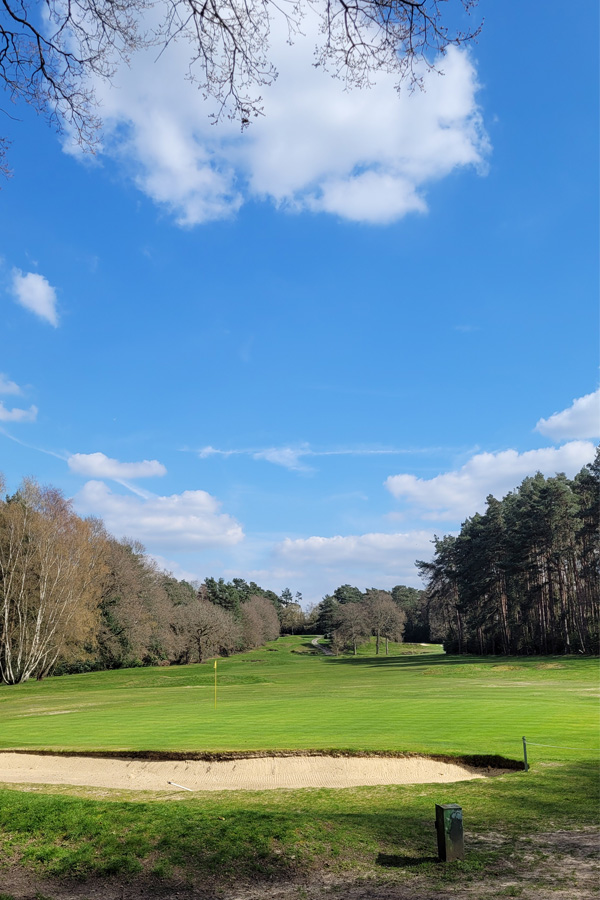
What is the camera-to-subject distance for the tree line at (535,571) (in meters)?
61.1

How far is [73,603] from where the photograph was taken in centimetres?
5072

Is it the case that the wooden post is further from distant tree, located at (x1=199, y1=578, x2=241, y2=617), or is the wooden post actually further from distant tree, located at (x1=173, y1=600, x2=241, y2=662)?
distant tree, located at (x1=199, y1=578, x2=241, y2=617)

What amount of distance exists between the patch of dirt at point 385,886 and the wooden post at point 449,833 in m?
0.17

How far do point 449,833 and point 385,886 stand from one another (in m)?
1.11

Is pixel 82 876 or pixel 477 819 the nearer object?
pixel 82 876

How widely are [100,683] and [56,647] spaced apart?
5465 millimetres

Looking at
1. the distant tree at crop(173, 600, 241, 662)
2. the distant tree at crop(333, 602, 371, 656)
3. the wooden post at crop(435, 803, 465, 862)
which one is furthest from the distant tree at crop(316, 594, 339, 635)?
the wooden post at crop(435, 803, 465, 862)

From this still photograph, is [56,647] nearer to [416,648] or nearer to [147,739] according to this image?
[147,739]

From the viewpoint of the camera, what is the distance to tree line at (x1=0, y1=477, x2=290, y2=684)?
50.0m

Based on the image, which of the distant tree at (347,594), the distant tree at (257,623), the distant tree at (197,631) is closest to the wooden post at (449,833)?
the distant tree at (197,631)

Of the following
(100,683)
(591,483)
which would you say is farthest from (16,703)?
(591,483)

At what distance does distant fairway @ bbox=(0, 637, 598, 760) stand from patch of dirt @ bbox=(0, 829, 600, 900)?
25.6 feet

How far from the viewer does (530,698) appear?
1099 inches

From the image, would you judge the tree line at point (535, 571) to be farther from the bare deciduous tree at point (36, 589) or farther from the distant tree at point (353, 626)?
the bare deciduous tree at point (36, 589)
